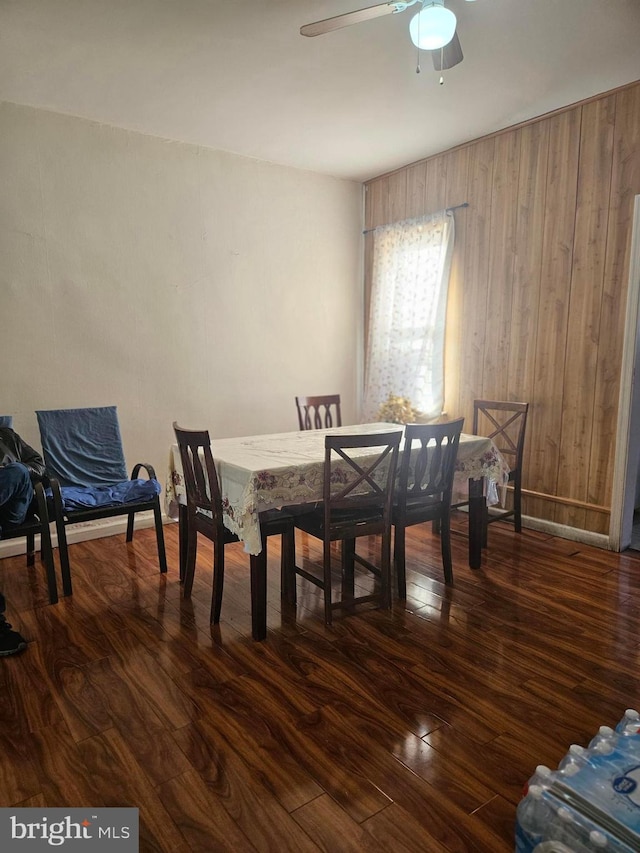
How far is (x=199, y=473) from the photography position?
2701 mm

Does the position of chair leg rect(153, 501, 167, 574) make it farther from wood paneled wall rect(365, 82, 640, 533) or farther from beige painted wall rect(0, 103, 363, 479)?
wood paneled wall rect(365, 82, 640, 533)

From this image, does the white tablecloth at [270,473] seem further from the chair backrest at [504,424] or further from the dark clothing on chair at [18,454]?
the dark clothing on chair at [18,454]

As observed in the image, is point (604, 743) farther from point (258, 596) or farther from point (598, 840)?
point (258, 596)

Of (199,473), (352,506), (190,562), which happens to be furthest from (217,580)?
(352,506)

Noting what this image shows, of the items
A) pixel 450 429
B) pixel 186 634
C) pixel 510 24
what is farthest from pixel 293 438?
pixel 510 24

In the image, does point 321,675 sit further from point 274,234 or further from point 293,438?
point 274,234

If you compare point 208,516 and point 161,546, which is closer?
point 208,516

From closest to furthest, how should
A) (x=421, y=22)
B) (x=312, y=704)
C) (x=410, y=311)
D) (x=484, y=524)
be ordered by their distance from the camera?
(x=312, y=704) < (x=421, y=22) < (x=484, y=524) < (x=410, y=311)

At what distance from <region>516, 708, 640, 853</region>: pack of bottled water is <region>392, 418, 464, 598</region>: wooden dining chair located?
160cm

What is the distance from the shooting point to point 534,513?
4031mm

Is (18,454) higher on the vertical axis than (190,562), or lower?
higher

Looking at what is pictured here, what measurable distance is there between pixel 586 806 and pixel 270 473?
1639mm

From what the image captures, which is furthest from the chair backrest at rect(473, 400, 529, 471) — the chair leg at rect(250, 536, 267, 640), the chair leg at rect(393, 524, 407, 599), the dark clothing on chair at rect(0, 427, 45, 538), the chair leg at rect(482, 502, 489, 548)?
the dark clothing on chair at rect(0, 427, 45, 538)

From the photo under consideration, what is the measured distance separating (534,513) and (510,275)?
1678mm
